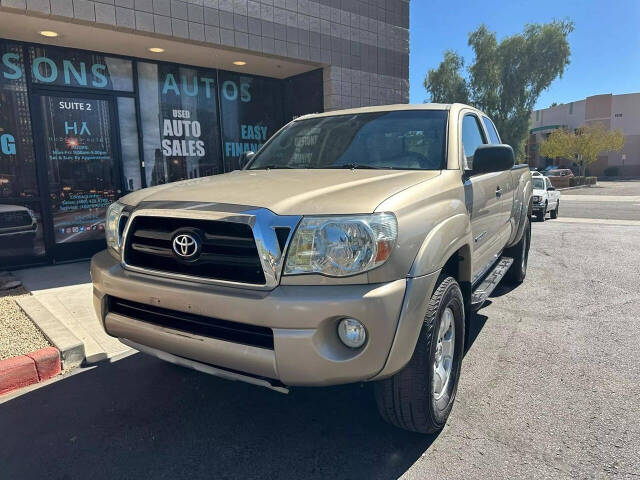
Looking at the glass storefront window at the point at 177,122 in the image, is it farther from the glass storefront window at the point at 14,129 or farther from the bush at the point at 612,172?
the bush at the point at 612,172

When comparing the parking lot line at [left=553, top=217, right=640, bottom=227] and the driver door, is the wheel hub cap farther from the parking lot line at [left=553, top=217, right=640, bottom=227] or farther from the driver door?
the parking lot line at [left=553, top=217, right=640, bottom=227]

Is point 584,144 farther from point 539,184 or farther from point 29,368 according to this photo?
point 29,368

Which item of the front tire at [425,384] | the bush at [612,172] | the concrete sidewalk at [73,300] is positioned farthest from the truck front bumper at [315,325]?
the bush at [612,172]

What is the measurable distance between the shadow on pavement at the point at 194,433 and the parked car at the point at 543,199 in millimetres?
12584

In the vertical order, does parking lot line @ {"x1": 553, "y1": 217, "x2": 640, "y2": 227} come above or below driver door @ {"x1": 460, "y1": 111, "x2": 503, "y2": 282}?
below

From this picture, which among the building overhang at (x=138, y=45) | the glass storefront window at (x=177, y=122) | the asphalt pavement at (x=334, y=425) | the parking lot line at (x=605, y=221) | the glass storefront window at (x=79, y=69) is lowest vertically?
the parking lot line at (x=605, y=221)

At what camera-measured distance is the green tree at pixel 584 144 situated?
42625 mm

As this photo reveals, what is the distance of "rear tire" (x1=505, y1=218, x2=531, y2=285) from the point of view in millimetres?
5805

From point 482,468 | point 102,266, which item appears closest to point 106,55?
point 102,266

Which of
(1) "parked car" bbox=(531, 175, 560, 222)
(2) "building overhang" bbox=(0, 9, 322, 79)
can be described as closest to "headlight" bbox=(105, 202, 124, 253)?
(2) "building overhang" bbox=(0, 9, 322, 79)

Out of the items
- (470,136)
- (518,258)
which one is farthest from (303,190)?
(518,258)

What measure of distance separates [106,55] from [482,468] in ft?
25.8

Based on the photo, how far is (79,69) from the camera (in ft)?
23.9

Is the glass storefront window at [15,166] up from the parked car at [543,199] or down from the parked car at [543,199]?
up
